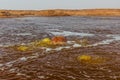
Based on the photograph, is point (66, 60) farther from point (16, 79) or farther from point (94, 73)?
point (16, 79)

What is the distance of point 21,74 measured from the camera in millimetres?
12859

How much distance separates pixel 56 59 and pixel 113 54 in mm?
3596

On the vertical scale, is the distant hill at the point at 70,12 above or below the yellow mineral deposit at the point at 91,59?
below

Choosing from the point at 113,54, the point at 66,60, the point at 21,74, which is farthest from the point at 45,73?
the point at 113,54

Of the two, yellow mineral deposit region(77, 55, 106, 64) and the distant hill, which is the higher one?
yellow mineral deposit region(77, 55, 106, 64)

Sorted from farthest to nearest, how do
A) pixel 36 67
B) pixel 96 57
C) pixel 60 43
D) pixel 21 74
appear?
pixel 60 43 < pixel 96 57 < pixel 36 67 < pixel 21 74

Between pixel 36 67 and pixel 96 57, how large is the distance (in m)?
3.86

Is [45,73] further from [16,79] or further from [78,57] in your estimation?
[78,57]

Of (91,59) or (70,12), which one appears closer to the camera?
(91,59)

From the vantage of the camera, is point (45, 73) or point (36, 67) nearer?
point (45, 73)

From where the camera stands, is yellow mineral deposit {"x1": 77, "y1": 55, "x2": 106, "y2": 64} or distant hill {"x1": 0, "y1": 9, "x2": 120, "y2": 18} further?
distant hill {"x1": 0, "y1": 9, "x2": 120, "y2": 18}

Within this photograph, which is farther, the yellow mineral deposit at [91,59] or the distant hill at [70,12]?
the distant hill at [70,12]

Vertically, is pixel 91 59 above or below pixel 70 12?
above

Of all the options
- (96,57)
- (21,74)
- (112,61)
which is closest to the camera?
(21,74)
